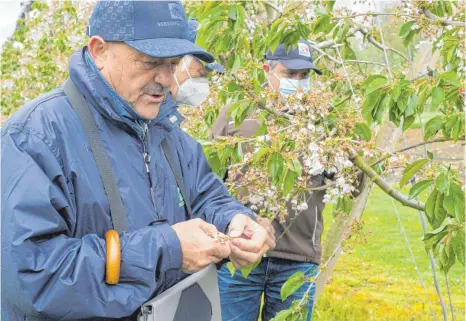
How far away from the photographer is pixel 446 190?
2820 millimetres

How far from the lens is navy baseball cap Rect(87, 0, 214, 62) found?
226cm

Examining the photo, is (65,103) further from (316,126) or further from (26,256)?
(316,126)

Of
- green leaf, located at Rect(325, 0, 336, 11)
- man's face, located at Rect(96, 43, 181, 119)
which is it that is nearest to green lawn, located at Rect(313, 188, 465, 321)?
green leaf, located at Rect(325, 0, 336, 11)

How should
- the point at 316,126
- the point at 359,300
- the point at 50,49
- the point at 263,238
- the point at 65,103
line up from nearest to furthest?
the point at 65,103 < the point at 263,238 < the point at 316,126 < the point at 359,300 < the point at 50,49

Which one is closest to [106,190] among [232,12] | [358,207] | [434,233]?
[434,233]

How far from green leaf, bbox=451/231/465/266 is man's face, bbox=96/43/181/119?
1.39m

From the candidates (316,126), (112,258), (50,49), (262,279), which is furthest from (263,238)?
(50,49)

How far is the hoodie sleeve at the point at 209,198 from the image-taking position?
2582 millimetres

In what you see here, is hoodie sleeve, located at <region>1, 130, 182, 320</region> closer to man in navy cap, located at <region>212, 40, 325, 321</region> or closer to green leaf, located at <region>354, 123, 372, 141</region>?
green leaf, located at <region>354, 123, 372, 141</region>

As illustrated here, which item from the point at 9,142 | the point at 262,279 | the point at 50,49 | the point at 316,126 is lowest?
the point at 50,49

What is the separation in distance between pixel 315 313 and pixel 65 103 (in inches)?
189

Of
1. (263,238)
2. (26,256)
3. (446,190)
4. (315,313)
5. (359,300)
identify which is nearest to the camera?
(26,256)

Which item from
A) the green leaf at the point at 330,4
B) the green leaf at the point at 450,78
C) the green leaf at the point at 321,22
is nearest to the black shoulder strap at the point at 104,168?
the green leaf at the point at 450,78

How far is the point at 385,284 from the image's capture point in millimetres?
8719
